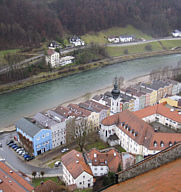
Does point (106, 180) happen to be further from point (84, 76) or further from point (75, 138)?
point (84, 76)

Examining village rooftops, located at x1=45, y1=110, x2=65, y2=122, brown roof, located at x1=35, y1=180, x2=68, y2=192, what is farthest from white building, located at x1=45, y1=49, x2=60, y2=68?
brown roof, located at x1=35, y1=180, x2=68, y2=192

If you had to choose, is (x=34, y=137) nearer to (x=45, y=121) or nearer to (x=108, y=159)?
(x=45, y=121)

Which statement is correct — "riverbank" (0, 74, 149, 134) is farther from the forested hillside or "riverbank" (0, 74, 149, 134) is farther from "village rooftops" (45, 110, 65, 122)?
the forested hillside

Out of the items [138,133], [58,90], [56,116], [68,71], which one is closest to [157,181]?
[138,133]

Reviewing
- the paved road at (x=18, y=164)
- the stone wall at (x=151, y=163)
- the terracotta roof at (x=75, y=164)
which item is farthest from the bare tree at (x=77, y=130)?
the stone wall at (x=151, y=163)

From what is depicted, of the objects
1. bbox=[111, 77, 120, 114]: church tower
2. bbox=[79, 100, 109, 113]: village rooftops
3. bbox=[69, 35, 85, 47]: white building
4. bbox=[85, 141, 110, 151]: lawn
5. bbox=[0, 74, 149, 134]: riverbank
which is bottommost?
bbox=[85, 141, 110, 151]: lawn

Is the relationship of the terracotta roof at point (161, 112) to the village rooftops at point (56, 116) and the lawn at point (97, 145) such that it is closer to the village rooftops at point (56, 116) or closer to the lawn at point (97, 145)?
the lawn at point (97, 145)

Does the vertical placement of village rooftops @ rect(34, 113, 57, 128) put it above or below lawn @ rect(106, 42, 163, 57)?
below

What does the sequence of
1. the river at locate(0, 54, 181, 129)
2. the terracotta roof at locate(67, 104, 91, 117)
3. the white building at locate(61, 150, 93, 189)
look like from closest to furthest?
→ the white building at locate(61, 150, 93, 189)
the terracotta roof at locate(67, 104, 91, 117)
the river at locate(0, 54, 181, 129)
